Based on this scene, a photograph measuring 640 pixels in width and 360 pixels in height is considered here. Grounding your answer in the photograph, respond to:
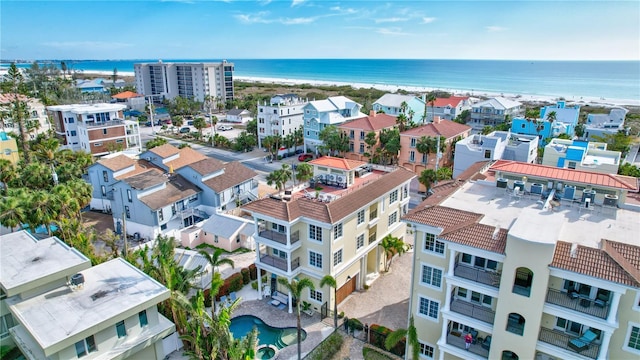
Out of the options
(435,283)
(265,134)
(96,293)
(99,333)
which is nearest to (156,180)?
(96,293)

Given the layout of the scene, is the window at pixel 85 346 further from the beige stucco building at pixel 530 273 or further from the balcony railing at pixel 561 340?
the balcony railing at pixel 561 340

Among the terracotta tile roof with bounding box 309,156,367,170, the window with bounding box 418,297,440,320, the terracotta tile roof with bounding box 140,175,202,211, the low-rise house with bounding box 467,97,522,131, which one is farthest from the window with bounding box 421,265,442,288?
the low-rise house with bounding box 467,97,522,131

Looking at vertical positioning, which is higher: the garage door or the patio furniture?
the patio furniture

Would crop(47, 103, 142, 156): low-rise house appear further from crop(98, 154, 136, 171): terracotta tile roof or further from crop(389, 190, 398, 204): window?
crop(389, 190, 398, 204): window

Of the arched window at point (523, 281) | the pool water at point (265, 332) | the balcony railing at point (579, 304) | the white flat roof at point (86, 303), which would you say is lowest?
the pool water at point (265, 332)

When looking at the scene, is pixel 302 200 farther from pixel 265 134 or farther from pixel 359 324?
pixel 265 134

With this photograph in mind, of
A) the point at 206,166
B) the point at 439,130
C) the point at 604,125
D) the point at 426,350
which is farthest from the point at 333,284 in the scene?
the point at 604,125

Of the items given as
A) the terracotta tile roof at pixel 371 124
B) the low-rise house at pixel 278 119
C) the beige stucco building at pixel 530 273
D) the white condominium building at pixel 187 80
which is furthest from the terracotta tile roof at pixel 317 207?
the white condominium building at pixel 187 80
